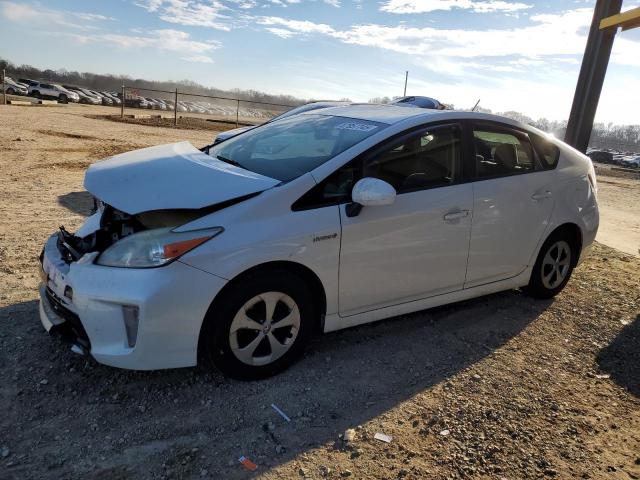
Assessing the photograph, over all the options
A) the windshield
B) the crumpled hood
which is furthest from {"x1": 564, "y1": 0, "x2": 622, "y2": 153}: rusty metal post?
the crumpled hood

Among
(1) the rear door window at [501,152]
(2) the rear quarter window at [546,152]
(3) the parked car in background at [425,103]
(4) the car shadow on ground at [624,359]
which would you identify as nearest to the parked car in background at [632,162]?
(3) the parked car in background at [425,103]

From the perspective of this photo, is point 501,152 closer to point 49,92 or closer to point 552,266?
point 552,266

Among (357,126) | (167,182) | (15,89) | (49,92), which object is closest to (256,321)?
(167,182)

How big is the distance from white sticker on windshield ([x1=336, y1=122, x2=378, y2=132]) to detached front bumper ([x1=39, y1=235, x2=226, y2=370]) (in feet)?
5.23

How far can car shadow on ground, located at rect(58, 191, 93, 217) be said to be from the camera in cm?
661

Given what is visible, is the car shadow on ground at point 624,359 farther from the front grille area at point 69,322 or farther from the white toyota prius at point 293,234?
the front grille area at point 69,322

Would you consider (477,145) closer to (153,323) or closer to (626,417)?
(626,417)

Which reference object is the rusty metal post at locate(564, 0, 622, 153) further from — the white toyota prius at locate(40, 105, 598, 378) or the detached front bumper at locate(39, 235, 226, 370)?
the detached front bumper at locate(39, 235, 226, 370)

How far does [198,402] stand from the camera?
3016 mm

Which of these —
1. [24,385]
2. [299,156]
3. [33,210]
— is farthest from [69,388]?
[33,210]

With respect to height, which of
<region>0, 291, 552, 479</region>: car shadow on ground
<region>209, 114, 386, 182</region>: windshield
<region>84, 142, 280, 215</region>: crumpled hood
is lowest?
<region>0, 291, 552, 479</region>: car shadow on ground

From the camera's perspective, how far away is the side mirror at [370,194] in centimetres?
323

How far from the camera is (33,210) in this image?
6.38 m

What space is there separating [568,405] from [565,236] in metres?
1.96
